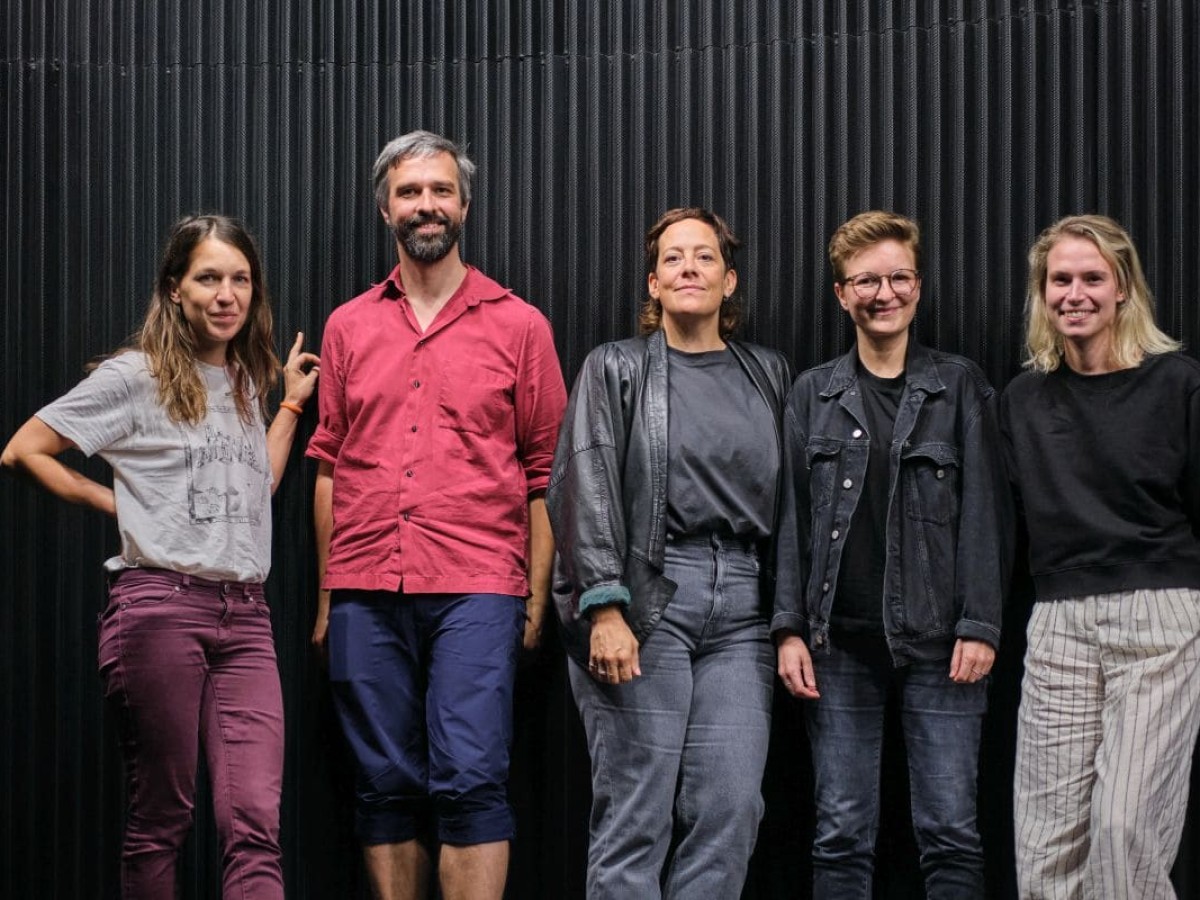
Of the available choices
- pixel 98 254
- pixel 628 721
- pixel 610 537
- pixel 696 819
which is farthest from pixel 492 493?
pixel 98 254

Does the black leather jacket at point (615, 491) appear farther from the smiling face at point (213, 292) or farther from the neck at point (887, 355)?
the smiling face at point (213, 292)

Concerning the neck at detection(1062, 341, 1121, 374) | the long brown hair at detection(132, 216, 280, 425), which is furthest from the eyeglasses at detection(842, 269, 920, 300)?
the long brown hair at detection(132, 216, 280, 425)

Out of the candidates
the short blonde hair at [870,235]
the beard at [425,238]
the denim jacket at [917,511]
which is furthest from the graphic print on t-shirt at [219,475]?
the short blonde hair at [870,235]

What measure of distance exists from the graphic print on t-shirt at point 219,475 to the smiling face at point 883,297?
144 cm

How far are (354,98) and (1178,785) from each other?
270cm

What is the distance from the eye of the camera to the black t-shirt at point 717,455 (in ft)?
10.2

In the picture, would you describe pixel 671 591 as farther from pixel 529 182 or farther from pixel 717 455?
pixel 529 182

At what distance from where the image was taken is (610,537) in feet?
9.96

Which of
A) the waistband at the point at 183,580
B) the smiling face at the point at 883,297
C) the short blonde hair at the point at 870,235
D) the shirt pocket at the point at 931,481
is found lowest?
the waistband at the point at 183,580

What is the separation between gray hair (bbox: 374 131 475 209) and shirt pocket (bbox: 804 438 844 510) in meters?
1.07

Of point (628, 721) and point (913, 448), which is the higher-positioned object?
point (913, 448)

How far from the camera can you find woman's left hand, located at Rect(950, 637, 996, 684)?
9.87ft

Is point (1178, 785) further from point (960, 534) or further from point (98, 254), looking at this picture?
point (98, 254)

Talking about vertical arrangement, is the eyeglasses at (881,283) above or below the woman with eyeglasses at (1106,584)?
above
